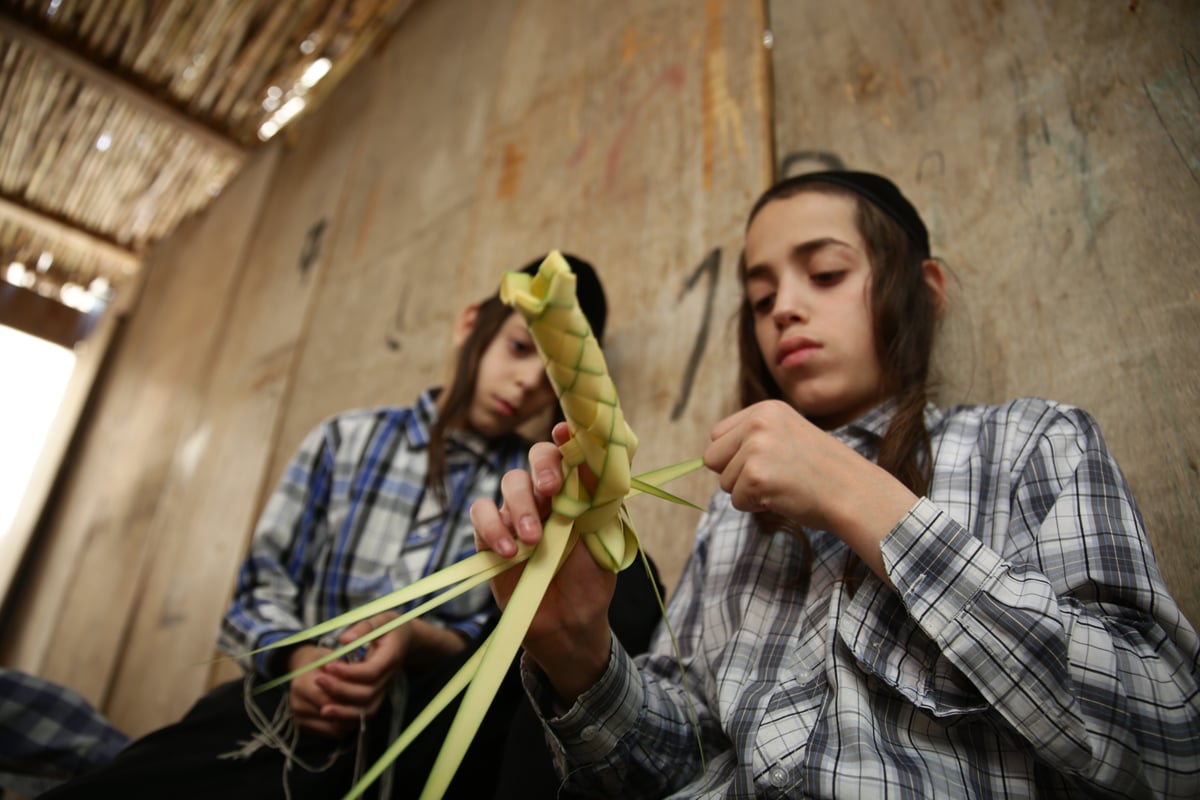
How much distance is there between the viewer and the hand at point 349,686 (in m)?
0.94

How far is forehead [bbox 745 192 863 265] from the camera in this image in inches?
36.2

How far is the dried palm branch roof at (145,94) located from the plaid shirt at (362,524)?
2.73 m

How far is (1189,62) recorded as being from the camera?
964 millimetres

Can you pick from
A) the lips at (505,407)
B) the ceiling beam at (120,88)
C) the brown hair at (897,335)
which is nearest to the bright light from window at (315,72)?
the ceiling beam at (120,88)

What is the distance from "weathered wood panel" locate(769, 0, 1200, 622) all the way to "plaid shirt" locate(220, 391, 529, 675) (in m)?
0.92

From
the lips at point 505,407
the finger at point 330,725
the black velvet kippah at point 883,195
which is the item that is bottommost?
the finger at point 330,725

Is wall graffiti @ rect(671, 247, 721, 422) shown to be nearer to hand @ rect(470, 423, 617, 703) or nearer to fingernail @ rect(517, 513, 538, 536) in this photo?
hand @ rect(470, 423, 617, 703)

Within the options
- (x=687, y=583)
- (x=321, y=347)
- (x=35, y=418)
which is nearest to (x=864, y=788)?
(x=687, y=583)

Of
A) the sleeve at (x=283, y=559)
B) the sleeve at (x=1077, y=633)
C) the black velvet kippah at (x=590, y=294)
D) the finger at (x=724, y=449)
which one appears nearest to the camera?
the sleeve at (x=1077, y=633)

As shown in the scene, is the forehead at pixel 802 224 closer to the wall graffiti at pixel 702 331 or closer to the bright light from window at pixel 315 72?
the wall graffiti at pixel 702 331

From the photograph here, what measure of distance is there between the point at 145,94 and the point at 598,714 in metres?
4.45

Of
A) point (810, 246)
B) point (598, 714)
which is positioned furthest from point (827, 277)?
point (598, 714)

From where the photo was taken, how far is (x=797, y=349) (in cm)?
87

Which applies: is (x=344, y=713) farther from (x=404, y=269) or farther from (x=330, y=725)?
(x=404, y=269)
